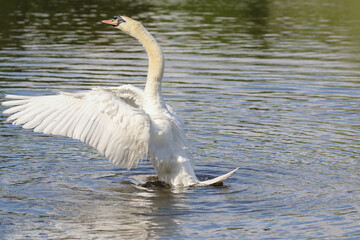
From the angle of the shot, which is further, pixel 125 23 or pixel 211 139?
pixel 211 139

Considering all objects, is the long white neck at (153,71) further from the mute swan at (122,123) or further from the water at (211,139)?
the water at (211,139)

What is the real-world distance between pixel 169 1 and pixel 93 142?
32038 millimetres

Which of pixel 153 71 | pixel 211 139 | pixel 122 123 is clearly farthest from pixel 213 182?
pixel 211 139

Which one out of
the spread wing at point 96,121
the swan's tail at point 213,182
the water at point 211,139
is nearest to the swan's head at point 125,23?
the spread wing at point 96,121

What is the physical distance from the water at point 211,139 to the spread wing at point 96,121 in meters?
0.76

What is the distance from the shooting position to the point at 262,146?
43.5 ft

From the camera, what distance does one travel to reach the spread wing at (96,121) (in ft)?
34.6

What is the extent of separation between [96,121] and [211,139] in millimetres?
3689

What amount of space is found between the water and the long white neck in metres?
1.44

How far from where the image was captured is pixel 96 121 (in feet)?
34.9

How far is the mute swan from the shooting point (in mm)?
10570

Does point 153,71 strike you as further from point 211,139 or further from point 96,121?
point 211,139

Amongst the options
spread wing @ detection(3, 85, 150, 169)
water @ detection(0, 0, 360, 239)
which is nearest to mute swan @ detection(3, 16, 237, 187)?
spread wing @ detection(3, 85, 150, 169)

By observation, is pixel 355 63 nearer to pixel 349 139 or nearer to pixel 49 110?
pixel 349 139
